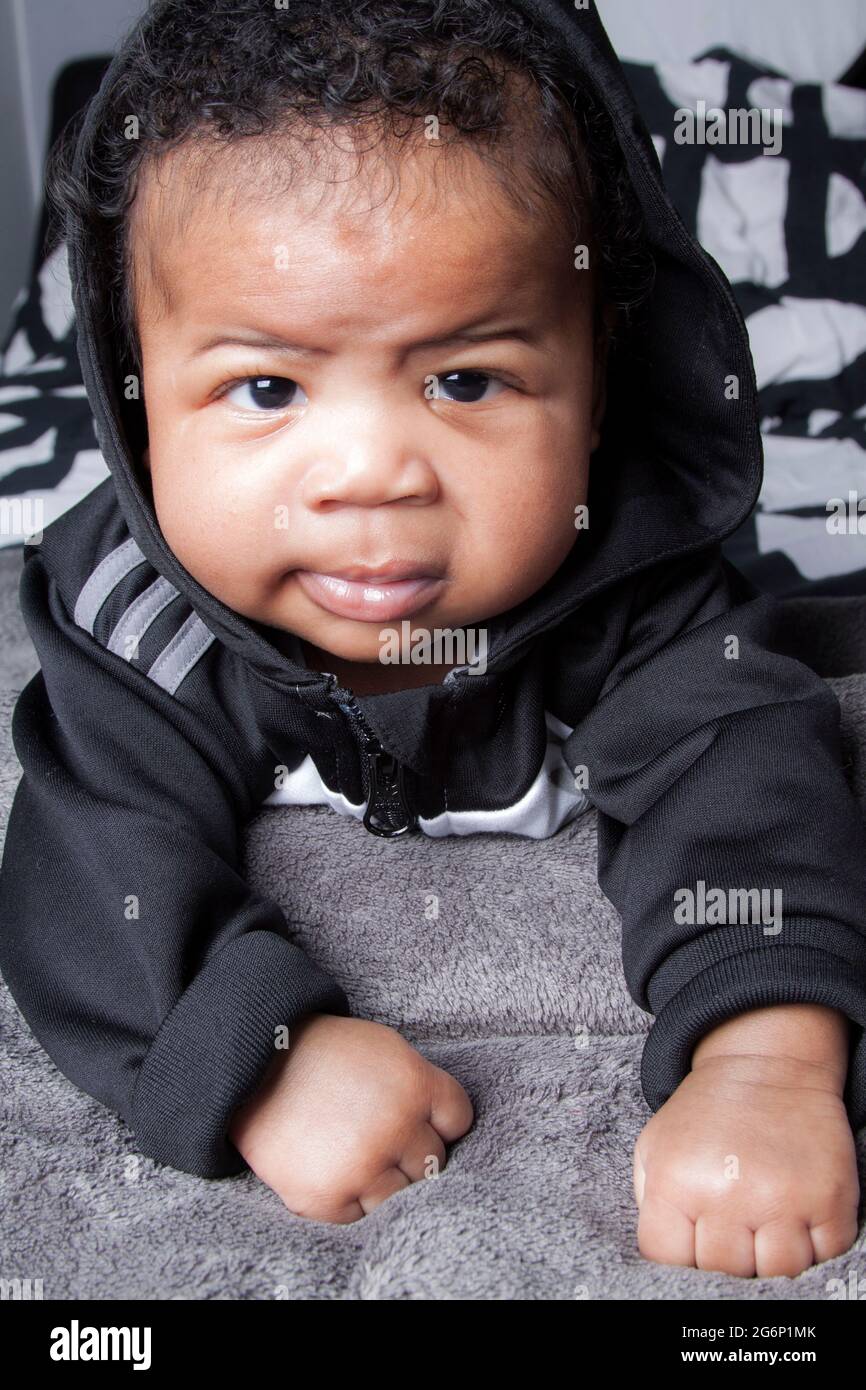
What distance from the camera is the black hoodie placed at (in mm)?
930

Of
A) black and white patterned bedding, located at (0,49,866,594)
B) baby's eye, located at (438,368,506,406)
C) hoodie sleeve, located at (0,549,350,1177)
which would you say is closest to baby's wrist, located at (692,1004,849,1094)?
hoodie sleeve, located at (0,549,350,1177)

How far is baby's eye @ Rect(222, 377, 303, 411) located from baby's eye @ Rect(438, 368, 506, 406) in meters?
0.09

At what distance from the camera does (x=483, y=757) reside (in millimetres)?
1153

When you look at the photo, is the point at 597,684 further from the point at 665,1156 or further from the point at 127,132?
the point at 127,132

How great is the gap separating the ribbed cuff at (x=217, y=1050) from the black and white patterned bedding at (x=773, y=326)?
0.88 metres

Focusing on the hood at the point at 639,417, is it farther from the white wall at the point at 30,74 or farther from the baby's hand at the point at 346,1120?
the white wall at the point at 30,74

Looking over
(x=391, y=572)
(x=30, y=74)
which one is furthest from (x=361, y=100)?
(x=30, y=74)

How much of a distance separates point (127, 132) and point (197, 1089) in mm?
649

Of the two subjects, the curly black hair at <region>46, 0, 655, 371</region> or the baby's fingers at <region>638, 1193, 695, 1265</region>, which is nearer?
the baby's fingers at <region>638, 1193, 695, 1265</region>

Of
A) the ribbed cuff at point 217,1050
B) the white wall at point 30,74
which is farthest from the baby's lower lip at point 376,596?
the white wall at point 30,74

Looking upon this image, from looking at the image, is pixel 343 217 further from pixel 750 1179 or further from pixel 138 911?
pixel 750 1179

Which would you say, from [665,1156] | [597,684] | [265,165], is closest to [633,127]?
[265,165]

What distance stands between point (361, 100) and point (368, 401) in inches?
7.4

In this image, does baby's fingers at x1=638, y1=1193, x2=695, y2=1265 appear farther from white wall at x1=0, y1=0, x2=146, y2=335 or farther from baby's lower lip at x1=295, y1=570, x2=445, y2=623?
white wall at x1=0, y1=0, x2=146, y2=335
